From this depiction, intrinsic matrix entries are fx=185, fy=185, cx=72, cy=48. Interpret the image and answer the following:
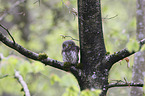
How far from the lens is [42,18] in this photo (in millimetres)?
6594

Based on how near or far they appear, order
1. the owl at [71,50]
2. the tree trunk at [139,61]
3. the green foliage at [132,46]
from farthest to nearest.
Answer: the tree trunk at [139,61] → the owl at [71,50] → the green foliage at [132,46]

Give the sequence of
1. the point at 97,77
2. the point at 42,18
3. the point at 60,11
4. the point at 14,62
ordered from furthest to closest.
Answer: the point at 42,18 < the point at 60,11 < the point at 14,62 < the point at 97,77

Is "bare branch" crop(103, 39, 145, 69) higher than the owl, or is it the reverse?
"bare branch" crop(103, 39, 145, 69)

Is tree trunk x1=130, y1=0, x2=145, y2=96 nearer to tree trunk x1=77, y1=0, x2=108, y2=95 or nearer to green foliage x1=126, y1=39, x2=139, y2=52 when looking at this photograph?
tree trunk x1=77, y1=0, x2=108, y2=95

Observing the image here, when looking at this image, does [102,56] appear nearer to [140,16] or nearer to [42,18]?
[140,16]

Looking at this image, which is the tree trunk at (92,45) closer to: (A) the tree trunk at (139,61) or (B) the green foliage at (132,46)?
(B) the green foliage at (132,46)

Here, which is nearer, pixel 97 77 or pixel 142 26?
pixel 97 77

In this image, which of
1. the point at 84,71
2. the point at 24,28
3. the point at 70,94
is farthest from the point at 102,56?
the point at 24,28

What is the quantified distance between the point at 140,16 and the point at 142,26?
0.57ft

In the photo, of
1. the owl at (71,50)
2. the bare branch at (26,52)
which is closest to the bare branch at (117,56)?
the bare branch at (26,52)

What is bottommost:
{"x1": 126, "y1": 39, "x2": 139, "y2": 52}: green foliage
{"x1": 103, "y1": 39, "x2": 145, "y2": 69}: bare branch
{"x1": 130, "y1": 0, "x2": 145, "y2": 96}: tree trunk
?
{"x1": 130, "y1": 0, "x2": 145, "y2": 96}: tree trunk

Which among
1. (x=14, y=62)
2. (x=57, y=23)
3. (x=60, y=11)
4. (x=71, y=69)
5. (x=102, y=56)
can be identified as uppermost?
(x=102, y=56)

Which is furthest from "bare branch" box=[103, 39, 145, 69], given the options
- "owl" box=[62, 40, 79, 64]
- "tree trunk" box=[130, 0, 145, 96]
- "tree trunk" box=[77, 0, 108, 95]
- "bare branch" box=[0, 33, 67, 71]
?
"tree trunk" box=[130, 0, 145, 96]

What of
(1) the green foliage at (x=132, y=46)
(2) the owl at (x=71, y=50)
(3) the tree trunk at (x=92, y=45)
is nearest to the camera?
(1) the green foliage at (x=132, y=46)
